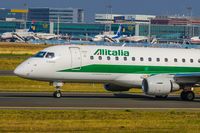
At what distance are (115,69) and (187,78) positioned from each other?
4.68m

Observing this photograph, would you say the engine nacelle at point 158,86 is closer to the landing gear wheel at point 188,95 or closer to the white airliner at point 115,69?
the white airliner at point 115,69

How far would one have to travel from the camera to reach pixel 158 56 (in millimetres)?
45531

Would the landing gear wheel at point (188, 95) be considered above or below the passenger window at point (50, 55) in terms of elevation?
below

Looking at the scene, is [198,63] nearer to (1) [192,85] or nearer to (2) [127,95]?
(1) [192,85]

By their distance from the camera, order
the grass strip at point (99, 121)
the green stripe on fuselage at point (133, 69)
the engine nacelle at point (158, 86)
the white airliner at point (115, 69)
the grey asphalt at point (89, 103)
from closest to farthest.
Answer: the grass strip at point (99, 121) < the grey asphalt at point (89, 103) < the engine nacelle at point (158, 86) < the white airliner at point (115, 69) < the green stripe on fuselage at point (133, 69)

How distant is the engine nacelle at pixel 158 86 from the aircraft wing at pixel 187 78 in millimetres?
676

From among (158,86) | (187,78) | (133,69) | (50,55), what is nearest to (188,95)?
(187,78)

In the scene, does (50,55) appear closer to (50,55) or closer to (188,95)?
(50,55)

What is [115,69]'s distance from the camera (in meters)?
44.0

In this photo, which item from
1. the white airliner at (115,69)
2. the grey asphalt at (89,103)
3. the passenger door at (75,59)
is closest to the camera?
the grey asphalt at (89,103)

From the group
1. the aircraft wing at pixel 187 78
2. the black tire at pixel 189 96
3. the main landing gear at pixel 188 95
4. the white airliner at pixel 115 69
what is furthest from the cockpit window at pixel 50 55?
the black tire at pixel 189 96

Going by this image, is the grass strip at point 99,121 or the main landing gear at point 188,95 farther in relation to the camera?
the main landing gear at point 188,95

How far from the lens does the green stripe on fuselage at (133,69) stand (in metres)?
43.6

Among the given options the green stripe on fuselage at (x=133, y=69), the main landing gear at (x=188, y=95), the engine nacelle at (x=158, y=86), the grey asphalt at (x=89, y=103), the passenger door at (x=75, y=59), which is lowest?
the grey asphalt at (x=89, y=103)
